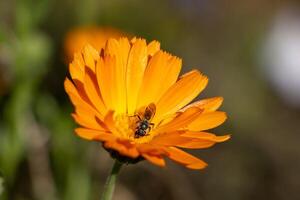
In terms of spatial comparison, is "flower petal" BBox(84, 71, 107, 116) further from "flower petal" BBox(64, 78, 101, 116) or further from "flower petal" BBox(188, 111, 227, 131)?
"flower petal" BBox(188, 111, 227, 131)

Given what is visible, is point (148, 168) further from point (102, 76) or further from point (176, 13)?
point (176, 13)

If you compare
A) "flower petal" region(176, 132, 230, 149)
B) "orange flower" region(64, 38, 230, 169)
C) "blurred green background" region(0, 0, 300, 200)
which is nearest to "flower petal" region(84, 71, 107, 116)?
"orange flower" region(64, 38, 230, 169)

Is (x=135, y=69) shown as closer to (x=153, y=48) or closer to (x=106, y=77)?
(x=153, y=48)

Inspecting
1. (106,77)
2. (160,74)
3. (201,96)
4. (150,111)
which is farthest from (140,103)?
(201,96)

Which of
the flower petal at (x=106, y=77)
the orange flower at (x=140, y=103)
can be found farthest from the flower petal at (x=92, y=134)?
the flower petal at (x=106, y=77)

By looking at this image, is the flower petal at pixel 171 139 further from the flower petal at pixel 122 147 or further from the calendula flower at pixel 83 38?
the calendula flower at pixel 83 38

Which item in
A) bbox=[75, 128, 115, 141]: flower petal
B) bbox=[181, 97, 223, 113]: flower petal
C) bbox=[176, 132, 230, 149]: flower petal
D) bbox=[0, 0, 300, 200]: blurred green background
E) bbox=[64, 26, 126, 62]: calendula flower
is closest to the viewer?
bbox=[75, 128, 115, 141]: flower petal
